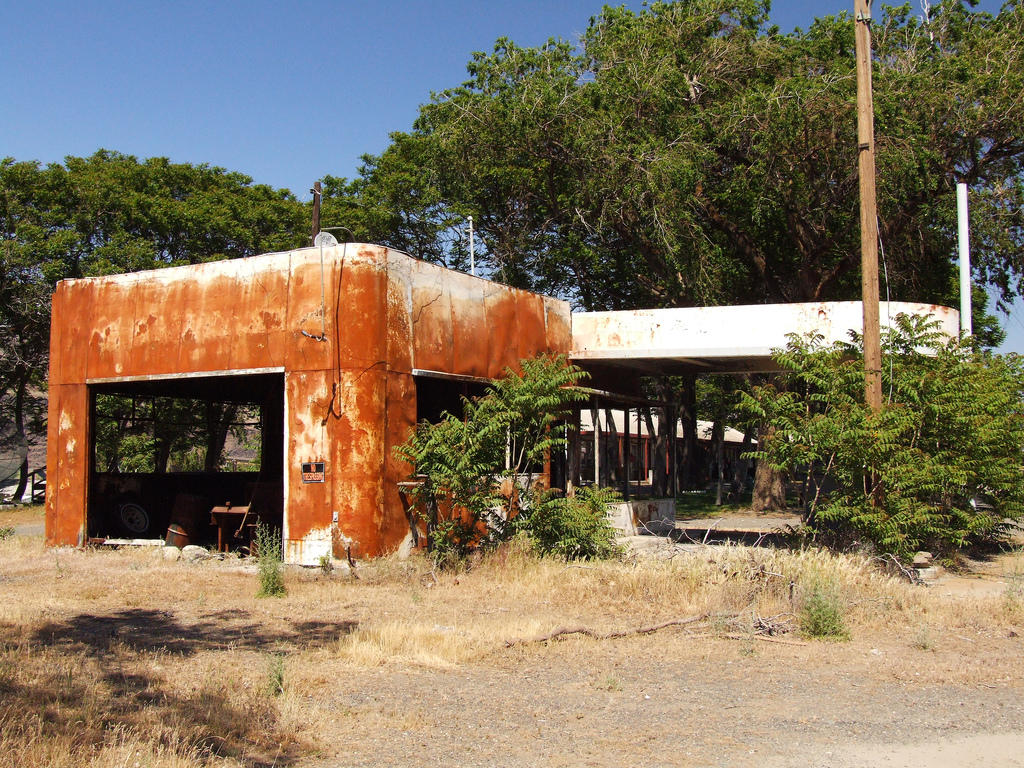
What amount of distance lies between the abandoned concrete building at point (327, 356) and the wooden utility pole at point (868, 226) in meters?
2.60

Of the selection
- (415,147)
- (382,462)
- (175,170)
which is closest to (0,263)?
(175,170)

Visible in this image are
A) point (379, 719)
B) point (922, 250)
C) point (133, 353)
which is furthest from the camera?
point (922, 250)

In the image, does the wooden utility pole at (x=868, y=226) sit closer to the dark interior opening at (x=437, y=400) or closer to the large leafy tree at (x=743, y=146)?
the dark interior opening at (x=437, y=400)

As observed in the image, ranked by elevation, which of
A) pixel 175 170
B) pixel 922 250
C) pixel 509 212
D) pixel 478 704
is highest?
pixel 175 170

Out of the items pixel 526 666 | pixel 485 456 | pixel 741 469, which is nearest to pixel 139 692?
pixel 526 666

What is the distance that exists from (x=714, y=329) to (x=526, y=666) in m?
9.95

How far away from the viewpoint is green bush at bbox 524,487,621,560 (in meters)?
13.9

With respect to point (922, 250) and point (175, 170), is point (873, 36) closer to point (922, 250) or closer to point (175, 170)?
point (922, 250)

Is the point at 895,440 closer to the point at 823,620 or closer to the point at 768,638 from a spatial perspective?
the point at 823,620

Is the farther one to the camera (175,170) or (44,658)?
(175,170)

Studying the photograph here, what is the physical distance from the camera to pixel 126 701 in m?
6.83

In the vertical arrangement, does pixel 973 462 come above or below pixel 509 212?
below

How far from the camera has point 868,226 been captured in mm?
14094

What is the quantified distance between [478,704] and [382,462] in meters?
7.01
